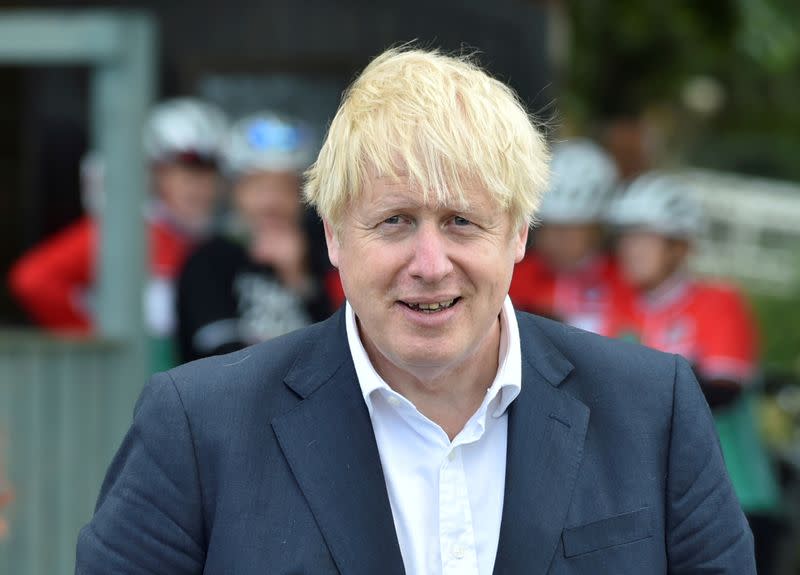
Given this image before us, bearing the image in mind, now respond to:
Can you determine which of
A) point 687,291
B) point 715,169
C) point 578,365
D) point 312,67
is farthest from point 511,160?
point 715,169

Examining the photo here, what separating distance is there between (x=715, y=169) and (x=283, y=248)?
19.3m

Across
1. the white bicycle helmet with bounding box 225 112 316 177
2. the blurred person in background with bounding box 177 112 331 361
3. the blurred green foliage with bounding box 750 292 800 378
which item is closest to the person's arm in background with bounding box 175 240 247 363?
the blurred person in background with bounding box 177 112 331 361

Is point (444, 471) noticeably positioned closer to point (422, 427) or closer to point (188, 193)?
point (422, 427)

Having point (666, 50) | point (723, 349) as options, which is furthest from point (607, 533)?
point (666, 50)

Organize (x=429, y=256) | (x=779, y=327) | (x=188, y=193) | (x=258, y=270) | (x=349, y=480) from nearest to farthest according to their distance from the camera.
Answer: (x=429, y=256) → (x=349, y=480) → (x=258, y=270) → (x=188, y=193) → (x=779, y=327)

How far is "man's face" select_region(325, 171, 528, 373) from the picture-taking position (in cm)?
254

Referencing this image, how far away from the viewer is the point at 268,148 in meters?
5.50

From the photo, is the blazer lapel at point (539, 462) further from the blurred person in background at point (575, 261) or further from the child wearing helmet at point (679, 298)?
the blurred person in background at point (575, 261)

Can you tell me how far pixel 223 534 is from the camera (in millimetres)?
2602

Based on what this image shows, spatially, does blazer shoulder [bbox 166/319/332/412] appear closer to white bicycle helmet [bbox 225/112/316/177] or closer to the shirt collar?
the shirt collar

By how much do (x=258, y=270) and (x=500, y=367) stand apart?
262 cm

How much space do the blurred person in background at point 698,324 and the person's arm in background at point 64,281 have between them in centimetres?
189

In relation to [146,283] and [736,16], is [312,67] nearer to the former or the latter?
[736,16]

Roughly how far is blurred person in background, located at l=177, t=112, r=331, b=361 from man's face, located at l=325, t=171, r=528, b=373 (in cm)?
251
